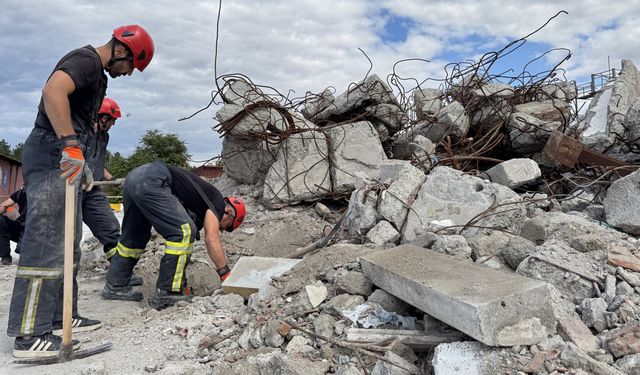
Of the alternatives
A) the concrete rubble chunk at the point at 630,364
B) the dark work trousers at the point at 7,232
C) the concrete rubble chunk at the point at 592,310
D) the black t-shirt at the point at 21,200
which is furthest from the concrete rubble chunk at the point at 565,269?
the dark work trousers at the point at 7,232

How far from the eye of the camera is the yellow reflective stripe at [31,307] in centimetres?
297

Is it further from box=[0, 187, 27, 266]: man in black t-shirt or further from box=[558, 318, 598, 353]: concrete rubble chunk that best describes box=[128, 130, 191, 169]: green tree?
box=[558, 318, 598, 353]: concrete rubble chunk

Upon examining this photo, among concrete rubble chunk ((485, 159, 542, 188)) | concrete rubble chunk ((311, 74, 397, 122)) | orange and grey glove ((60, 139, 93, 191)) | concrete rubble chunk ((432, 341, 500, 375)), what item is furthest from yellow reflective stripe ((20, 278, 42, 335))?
concrete rubble chunk ((311, 74, 397, 122))

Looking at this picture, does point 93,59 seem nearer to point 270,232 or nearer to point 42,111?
point 42,111

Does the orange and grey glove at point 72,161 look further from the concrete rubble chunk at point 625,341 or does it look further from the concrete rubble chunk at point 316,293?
the concrete rubble chunk at point 625,341

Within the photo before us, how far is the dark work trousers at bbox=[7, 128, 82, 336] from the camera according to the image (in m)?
2.98

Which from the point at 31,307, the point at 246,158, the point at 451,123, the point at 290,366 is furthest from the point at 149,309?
the point at 451,123

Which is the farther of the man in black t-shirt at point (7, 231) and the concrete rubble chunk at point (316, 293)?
the man in black t-shirt at point (7, 231)

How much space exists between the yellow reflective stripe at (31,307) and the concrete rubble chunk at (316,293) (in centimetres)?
166

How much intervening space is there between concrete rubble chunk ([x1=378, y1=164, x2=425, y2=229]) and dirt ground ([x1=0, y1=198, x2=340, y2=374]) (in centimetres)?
135

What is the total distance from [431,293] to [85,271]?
4887mm

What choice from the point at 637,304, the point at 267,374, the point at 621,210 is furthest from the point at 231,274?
the point at 621,210

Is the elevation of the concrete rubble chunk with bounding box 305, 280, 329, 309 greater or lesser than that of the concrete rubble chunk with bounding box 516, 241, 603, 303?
lesser

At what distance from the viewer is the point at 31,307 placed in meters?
2.98
